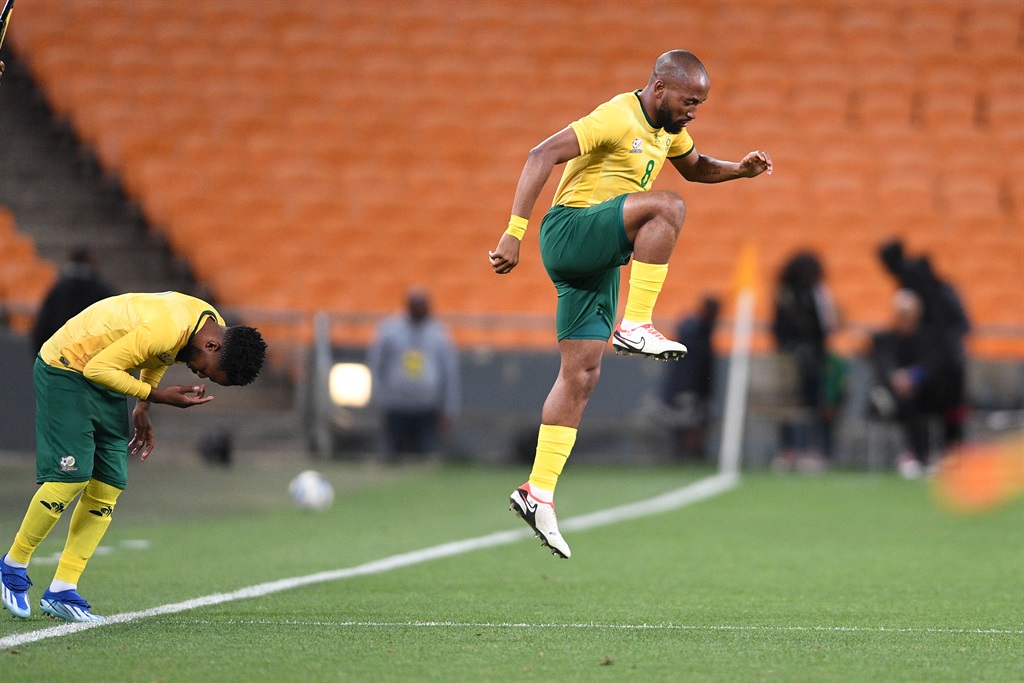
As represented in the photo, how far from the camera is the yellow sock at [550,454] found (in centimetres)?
618

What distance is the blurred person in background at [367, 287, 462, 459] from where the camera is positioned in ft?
48.5

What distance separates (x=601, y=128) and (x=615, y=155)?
20 centimetres

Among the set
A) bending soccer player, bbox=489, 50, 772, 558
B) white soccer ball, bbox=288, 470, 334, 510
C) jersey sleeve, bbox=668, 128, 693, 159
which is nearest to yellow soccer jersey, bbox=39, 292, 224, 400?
bending soccer player, bbox=489, 50, 772, 558

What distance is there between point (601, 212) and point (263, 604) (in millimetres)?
2121

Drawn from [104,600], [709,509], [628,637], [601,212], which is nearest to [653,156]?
[601,212]

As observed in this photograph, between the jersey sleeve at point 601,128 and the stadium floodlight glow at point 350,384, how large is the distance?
954cm

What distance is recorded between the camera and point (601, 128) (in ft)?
19.4

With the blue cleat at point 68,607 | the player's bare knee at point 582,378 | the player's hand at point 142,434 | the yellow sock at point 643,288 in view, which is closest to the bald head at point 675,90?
the yellow sock at point 643,288

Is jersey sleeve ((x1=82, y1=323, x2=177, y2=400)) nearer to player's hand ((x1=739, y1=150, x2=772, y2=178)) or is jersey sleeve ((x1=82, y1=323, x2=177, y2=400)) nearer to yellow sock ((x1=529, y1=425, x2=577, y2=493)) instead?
yellow sock ((x1=529, y1=425, x2=577, y2=493))

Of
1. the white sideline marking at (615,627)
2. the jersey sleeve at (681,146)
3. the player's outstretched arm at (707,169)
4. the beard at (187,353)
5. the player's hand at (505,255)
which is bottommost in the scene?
the white sideline marking at (615,627)

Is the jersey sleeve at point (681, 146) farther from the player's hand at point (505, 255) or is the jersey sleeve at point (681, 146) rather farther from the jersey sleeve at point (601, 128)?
the player's hand at point (505, 255)

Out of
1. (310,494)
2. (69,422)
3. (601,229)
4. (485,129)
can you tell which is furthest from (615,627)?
(485,129)

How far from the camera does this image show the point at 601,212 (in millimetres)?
5961

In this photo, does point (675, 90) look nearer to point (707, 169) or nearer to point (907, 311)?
point (707, 169)
